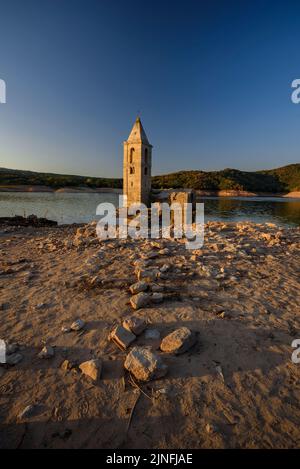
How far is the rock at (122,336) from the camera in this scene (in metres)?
3.16

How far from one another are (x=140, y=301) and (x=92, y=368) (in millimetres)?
1567

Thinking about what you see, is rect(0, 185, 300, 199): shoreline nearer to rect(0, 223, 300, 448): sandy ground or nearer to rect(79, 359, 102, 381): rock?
rect(0, 223, 300, 448): sandy ground

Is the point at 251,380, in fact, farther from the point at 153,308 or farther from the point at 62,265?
the point at 62,265

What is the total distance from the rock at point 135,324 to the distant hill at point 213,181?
7772cm

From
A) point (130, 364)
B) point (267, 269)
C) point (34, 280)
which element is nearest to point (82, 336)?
point (130, 364)

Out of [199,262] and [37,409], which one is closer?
[37,409]

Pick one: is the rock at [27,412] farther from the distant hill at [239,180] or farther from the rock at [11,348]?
the distant hill at [239,180]

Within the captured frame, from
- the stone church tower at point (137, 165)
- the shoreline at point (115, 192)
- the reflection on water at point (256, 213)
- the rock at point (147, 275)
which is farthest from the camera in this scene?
the shoreline at point (115, 192)

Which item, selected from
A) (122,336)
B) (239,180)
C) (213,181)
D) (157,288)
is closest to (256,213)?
(157,288)

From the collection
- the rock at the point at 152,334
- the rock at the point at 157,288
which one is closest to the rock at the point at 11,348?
the rock at the point at 152,334

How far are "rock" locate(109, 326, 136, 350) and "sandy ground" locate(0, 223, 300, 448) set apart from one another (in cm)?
15

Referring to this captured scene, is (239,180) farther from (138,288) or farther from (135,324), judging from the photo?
(135,324)
